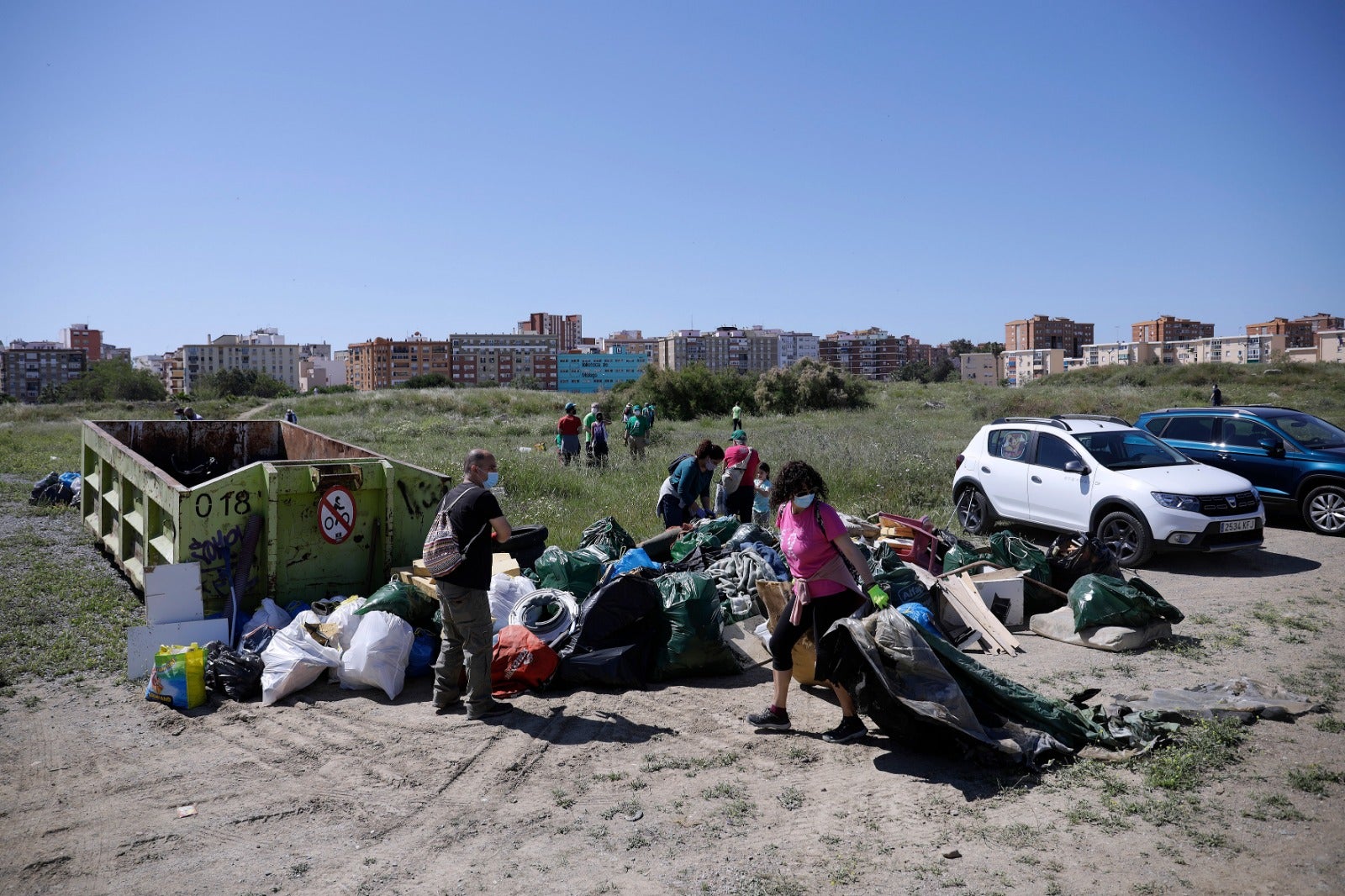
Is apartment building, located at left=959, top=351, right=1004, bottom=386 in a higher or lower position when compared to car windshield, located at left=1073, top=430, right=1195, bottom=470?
higher

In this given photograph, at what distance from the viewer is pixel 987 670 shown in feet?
16.5

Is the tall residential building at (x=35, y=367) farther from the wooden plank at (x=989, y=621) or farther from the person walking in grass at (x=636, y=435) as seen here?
the wooden plank at (x=989, y=621)

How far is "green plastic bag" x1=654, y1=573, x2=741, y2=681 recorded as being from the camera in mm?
6191

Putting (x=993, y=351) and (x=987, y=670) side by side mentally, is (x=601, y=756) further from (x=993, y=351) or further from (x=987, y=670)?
(x=993, y=351)

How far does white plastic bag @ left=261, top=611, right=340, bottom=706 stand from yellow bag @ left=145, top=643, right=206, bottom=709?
39 cm

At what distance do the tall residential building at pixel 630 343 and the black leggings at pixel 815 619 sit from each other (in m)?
170

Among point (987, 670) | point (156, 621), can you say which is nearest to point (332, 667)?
point (156, 621)

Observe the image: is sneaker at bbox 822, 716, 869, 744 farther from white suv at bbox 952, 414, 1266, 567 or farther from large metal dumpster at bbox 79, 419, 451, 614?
white suv at bbox 952, 414, 1266, 567

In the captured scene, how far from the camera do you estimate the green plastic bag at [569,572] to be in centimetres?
720

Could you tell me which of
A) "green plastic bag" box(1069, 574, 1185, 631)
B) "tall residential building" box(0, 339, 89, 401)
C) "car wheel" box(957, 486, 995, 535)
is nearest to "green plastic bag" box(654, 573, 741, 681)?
"green plastic bag" box(1069, 574, 1185, 631)

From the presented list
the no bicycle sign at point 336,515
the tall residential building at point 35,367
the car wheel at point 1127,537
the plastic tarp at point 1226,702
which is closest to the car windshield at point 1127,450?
the car wheel at point 1127,537

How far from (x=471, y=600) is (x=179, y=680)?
2071mm

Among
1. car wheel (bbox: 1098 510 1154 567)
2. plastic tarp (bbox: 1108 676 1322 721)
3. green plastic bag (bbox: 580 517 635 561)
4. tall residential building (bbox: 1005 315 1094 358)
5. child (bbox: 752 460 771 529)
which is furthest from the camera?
tall residential building (bbox: 1005 315 1094 358)

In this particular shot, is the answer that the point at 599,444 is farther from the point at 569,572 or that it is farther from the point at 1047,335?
the point at 1047,335
